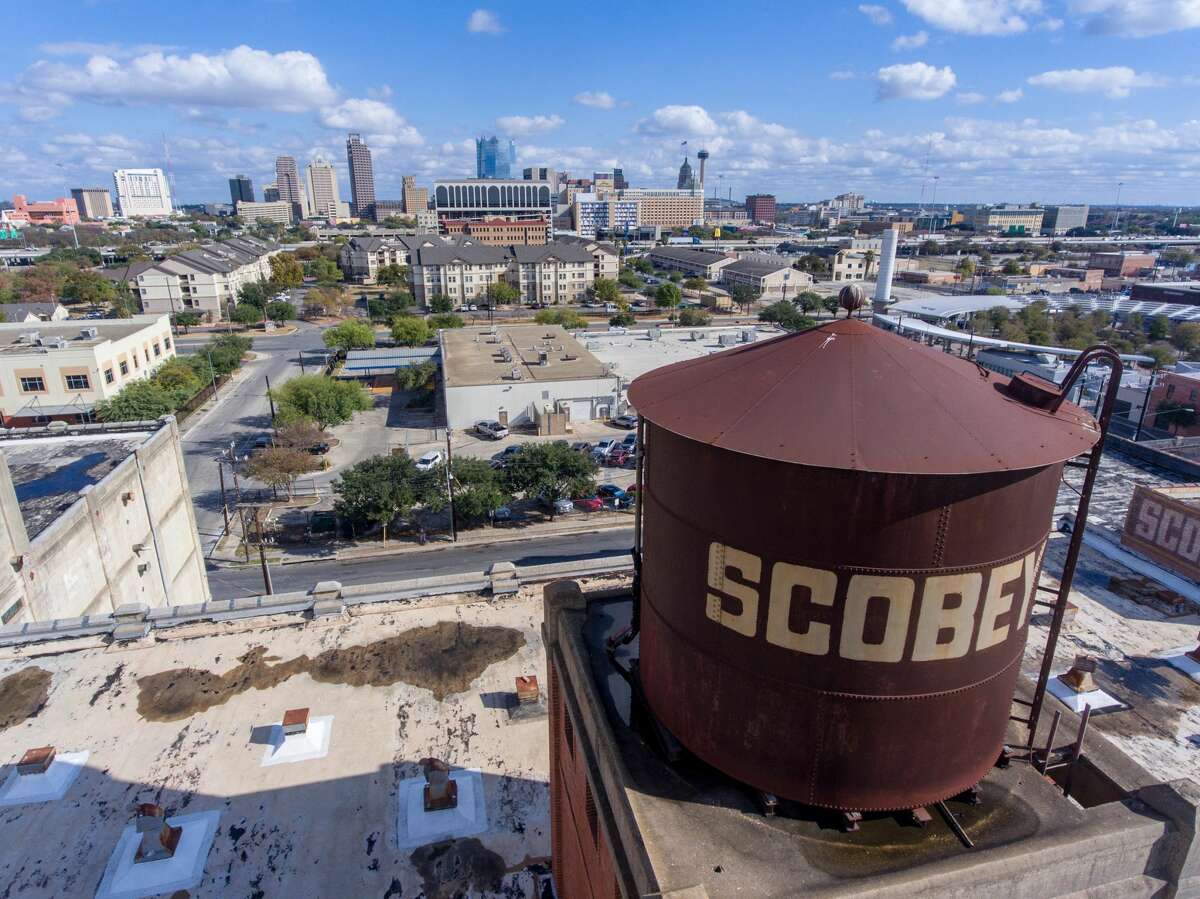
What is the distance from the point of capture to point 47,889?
41.1 feet

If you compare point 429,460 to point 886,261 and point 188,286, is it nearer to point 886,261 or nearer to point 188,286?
point 188,286

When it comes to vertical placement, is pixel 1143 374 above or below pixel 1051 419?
below

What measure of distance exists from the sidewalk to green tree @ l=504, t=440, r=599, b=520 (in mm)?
1807

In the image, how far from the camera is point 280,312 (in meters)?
103

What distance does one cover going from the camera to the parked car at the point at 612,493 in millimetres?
43469

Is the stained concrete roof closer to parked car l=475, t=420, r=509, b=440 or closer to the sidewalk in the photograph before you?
the sidewalk

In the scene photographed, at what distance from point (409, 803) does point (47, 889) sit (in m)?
6.30

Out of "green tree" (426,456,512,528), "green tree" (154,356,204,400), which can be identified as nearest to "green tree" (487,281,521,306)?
"green tree" (154,356,204,400)

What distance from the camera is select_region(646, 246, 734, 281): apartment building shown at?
147 m

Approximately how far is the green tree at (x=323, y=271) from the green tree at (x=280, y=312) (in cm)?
2500

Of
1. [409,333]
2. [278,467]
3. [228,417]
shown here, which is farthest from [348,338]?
[278,467]

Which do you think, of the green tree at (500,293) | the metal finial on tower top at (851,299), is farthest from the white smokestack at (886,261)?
the metal finial on tower top at (851,299)

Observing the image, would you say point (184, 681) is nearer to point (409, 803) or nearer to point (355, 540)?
point (409, 803)

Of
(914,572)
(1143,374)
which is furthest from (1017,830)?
(1143,374)
